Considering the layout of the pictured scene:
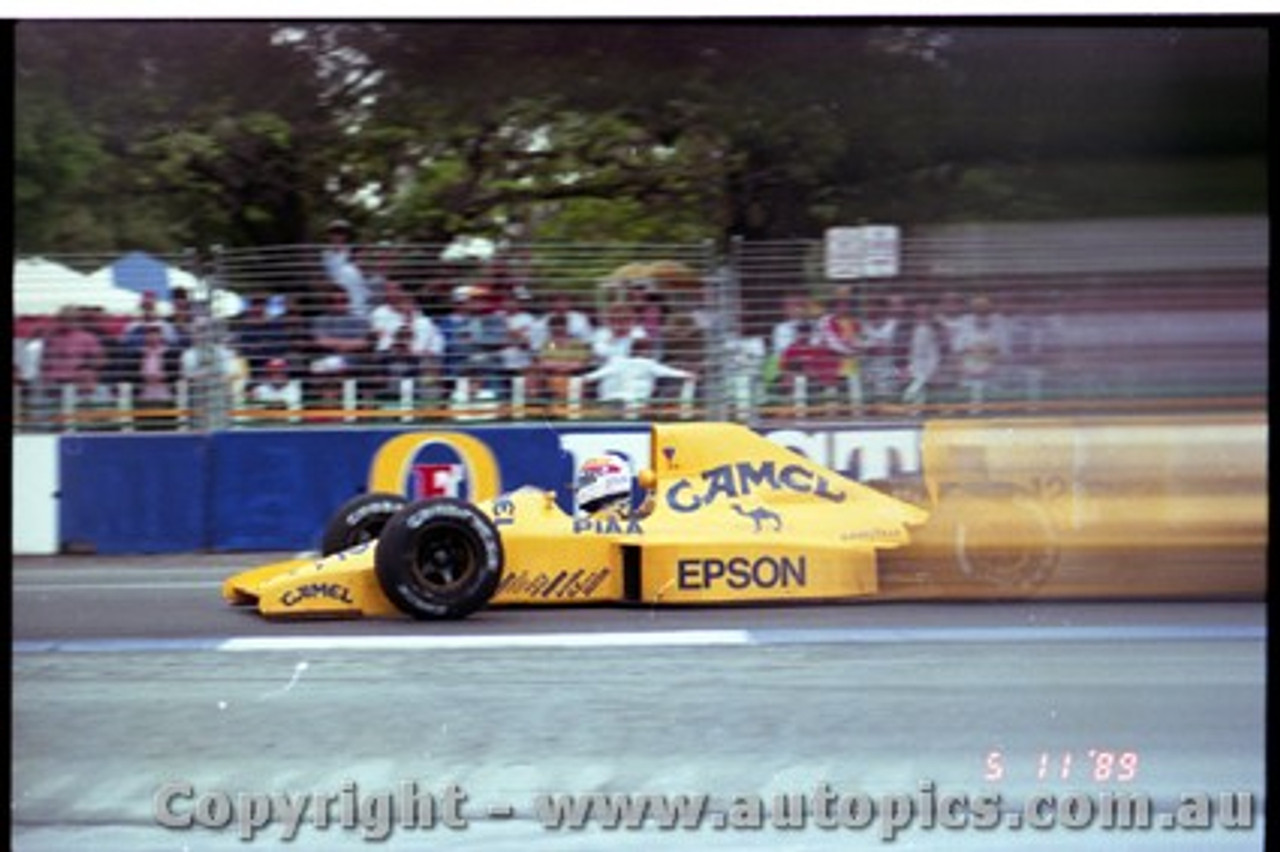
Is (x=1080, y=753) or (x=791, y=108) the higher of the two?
(x=791, y=108)

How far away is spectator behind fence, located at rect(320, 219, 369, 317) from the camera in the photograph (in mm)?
4449

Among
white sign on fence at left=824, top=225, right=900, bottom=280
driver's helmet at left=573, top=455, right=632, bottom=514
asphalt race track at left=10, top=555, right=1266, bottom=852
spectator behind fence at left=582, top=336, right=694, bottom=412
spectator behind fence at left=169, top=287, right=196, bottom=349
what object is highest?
white sign on fence at left=824, top=225, right=900, bottom=280

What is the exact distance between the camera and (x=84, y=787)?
4.52m

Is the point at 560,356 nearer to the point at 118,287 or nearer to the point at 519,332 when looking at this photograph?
the point at 519,332

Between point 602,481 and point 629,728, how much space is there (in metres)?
0.46

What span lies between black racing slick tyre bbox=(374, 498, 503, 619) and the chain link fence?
42 cm

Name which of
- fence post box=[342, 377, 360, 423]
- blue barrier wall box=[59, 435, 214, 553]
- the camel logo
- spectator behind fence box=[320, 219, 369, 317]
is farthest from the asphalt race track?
the camel logo

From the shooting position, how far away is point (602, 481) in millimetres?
4758

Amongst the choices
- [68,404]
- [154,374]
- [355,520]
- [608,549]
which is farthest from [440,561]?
[68,404]

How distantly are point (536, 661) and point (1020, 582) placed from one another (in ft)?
2.71

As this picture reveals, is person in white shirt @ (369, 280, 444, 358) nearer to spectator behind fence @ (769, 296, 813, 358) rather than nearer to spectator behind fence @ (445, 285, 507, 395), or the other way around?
spectator behind fence @ (445, 285, 507, 395)

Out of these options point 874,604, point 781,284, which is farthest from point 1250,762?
point 781,284

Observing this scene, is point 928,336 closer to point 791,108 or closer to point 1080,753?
point 791,108


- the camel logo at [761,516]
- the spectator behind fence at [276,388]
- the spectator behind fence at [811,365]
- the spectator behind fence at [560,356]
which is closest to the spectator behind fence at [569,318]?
the spectator behind fence at [560,356]
